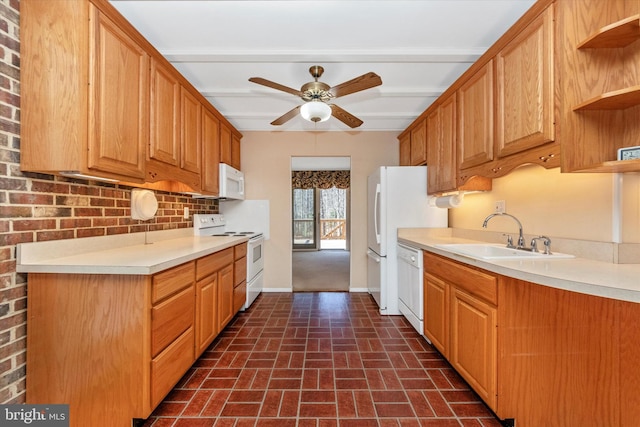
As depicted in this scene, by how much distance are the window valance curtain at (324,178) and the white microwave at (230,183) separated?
4001 millimetres

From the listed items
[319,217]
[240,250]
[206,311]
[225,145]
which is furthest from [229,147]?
[319,217]

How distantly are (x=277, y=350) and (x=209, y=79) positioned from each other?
100 inches

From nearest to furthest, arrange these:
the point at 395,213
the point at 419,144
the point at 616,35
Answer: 1. the point at 616,35
2. the point at 395,213
3. the point at 419,144

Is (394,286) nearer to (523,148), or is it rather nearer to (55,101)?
(523,148)

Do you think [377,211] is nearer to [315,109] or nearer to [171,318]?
[315,109]

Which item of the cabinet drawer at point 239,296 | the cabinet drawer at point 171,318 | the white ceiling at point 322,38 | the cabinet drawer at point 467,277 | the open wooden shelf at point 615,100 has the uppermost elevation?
the white ceiling at point 322,38

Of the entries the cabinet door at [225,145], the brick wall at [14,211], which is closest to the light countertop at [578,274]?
the brick wall at [14,211]

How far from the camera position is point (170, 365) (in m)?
1.58

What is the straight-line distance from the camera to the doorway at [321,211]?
7.00 m

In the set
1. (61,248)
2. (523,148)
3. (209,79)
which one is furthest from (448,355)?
(209,79)

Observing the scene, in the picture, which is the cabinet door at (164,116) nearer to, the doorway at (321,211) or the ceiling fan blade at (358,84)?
the ceiling fan blade at (358,84)

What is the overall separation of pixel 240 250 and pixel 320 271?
2662 mm

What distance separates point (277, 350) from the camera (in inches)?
89.4

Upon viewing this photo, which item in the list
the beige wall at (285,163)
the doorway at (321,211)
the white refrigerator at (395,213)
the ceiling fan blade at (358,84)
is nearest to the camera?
the ceiling fan blade at (358,84)
